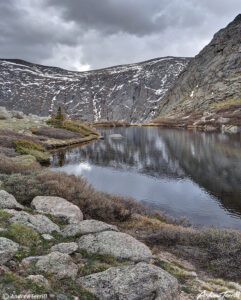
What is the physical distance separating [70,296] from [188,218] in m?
11.9

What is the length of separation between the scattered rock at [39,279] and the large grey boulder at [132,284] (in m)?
0.85

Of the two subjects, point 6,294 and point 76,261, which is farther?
point 76,261

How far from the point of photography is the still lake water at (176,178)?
16875mm

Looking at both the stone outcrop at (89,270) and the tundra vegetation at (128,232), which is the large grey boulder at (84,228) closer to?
the tundra vegetation at (128,232)

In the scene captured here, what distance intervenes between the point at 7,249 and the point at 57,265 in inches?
50.8

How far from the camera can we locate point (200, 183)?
891 inches

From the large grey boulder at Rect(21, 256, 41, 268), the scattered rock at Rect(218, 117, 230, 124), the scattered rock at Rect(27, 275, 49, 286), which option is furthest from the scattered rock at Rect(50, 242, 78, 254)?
the scattered rock at Rect(218, 117, 230, 124)

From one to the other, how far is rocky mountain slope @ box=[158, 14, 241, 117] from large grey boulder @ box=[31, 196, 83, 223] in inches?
4161

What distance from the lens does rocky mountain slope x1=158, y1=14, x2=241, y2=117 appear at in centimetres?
11316

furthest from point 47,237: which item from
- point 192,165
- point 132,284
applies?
point 192,165

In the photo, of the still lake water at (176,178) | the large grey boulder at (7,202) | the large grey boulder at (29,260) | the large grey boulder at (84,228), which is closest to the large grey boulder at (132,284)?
the large grey boulder at (29,260)

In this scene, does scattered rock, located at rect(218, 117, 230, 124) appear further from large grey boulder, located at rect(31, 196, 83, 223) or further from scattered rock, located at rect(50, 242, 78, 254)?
scattered rock, located at rect(50, 242, 78, 254)

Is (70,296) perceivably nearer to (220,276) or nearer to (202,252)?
(220,276)

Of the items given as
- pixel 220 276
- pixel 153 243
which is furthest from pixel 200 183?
pixel 220 276
